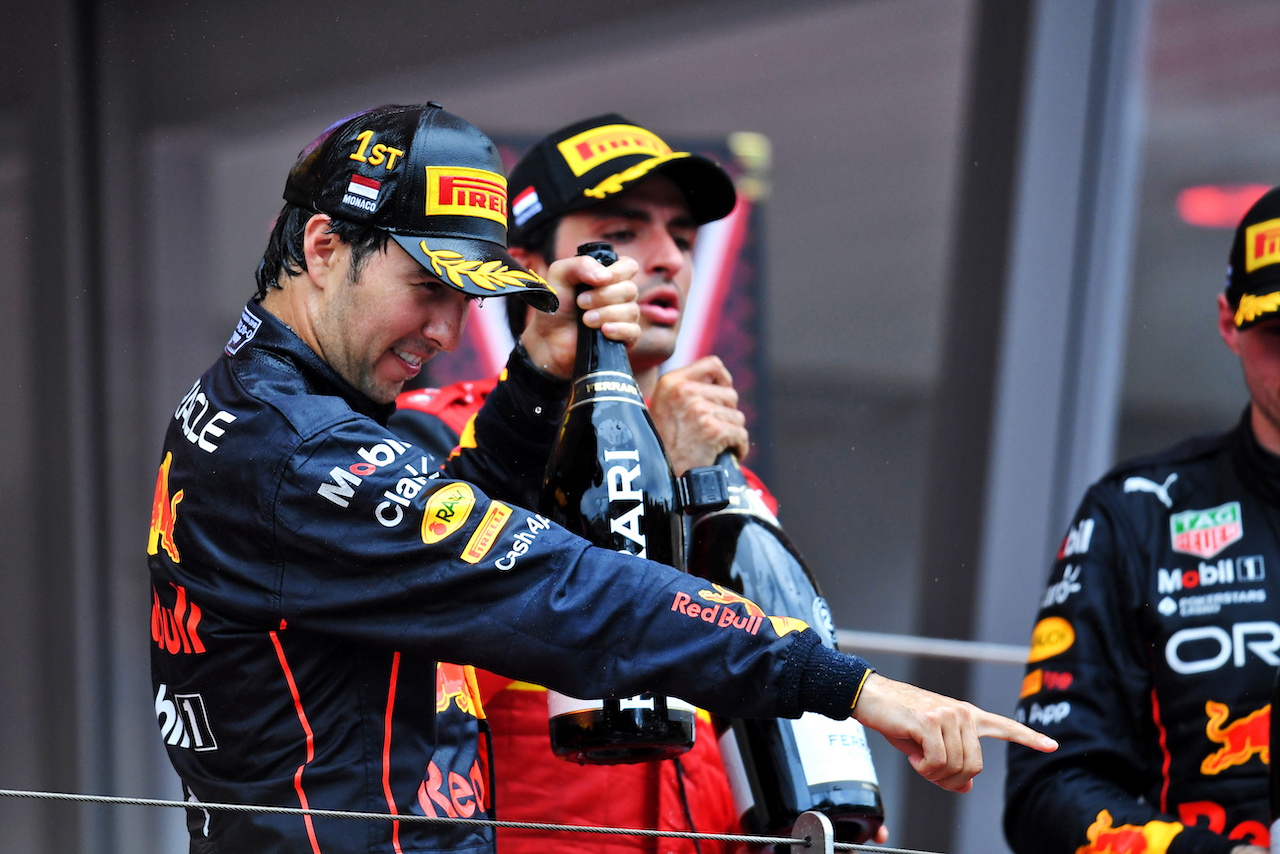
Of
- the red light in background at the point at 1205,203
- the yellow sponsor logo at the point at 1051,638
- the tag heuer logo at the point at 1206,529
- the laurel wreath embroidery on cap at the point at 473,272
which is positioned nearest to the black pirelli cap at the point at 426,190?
the laurel wreath embroidery on cap at the point at 473,272

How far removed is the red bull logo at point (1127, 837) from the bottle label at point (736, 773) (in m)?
0.48

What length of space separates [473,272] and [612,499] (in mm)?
271

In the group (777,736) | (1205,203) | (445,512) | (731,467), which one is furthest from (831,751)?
(1205,203)

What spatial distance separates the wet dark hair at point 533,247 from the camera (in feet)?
5.63

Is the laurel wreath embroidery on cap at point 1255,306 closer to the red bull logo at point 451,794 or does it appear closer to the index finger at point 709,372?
the index finger at point 709,372

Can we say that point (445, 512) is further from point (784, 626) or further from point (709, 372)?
point (709, 372)

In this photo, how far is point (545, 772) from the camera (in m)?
1.47

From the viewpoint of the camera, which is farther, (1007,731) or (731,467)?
(731,467)

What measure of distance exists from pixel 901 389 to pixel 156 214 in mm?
2124

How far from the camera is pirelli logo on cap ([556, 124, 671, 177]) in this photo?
5.55 feet

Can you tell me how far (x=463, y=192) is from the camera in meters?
1.20

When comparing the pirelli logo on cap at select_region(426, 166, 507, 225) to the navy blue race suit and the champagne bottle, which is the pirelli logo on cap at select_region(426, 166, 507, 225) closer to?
the navy blue race suit

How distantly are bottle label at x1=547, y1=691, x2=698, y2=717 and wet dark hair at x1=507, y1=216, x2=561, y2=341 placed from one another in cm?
60

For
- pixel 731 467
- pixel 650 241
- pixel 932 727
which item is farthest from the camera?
→ pixel 650 241
